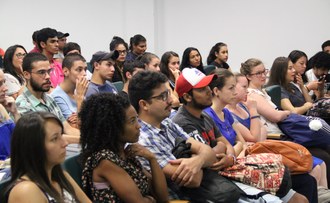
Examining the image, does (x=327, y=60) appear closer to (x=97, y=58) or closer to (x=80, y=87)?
(x=97, y=58)

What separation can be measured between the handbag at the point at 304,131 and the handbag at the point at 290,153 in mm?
595

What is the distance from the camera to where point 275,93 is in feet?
13.4

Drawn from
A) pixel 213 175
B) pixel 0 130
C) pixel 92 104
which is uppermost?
pixel 92 104

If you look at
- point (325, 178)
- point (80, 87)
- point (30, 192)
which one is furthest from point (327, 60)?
point (30, 192)

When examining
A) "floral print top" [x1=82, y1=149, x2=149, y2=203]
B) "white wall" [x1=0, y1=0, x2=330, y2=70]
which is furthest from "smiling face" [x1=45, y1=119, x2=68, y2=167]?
"white wall" [x1=0, y1=0, x2=330, y2=70]

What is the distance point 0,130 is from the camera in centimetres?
255

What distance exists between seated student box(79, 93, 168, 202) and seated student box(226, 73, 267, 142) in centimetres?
125

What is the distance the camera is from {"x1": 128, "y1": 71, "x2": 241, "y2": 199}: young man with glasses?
2.17 metres

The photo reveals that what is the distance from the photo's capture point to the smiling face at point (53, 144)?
1625 mm

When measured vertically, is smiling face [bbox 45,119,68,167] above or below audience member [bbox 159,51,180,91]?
above

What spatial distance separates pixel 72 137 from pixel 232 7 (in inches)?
203

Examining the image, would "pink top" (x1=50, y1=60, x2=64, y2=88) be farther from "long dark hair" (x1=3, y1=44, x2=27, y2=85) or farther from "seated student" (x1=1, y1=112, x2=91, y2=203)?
"seated student" (x1=1, y1=112, x2=91, y2=203)

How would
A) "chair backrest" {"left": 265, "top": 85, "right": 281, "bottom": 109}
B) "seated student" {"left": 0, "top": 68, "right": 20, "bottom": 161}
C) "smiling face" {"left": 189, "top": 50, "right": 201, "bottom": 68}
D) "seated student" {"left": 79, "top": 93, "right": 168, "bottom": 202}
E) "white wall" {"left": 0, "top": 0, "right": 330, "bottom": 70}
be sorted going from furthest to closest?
"white wall" {"left": 0, "top": 0, "right": 330, "bottom": 70}, "smiling face" {"left": 189, "top": 50, "right": 201, "bottom": 68}, "chair backrest" {"left": 265, "top": 85, "right": 281, "bottom": 109}, "seated student" {"left": 0, "top": 68, "right": 20, "bottom": 161}, "seated student" {"left": 79, "top": 93, "right": 168, "bottom": 202}

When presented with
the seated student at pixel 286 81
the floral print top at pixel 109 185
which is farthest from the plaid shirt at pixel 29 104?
the seated student at pixel 286 81
